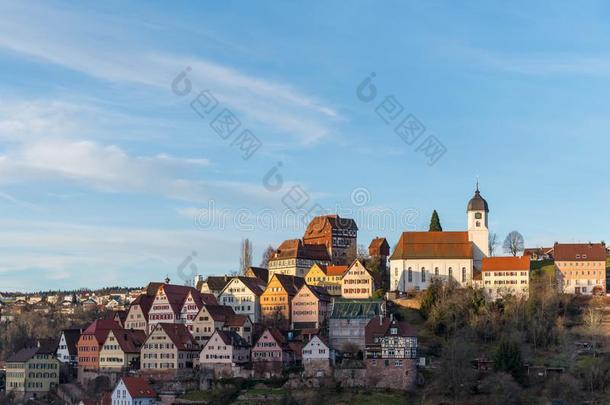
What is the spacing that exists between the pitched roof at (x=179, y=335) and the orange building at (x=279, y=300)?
1056 cm

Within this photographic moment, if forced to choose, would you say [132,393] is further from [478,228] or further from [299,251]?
[478,228]

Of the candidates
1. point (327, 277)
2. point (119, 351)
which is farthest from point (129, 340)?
point (327, 277)

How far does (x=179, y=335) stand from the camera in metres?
98.6

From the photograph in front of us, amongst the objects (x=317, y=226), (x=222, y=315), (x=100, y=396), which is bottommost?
(x=100, y=396)

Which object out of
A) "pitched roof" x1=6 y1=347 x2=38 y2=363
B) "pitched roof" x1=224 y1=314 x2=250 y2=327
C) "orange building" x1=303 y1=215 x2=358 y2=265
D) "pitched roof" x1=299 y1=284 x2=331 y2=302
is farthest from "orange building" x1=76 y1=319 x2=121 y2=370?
"orange building" x1=303 y1=215 x2=358 y2=265

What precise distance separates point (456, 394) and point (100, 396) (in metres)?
33.4

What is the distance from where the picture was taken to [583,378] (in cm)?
8650

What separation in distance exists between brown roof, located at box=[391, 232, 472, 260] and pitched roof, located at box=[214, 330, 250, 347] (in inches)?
968

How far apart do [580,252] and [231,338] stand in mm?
40868

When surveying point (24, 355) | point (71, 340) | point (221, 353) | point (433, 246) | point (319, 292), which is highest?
point (433, 246)

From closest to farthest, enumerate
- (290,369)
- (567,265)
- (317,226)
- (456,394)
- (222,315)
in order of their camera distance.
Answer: (456,394) → (290,369) → (222,315) → (567,265) → (317,226)

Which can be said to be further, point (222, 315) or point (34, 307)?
point (34, 307)

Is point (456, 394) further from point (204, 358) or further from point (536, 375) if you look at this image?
point (204, 358)

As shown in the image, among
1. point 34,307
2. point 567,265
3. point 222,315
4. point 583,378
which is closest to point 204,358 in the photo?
point 222,315
